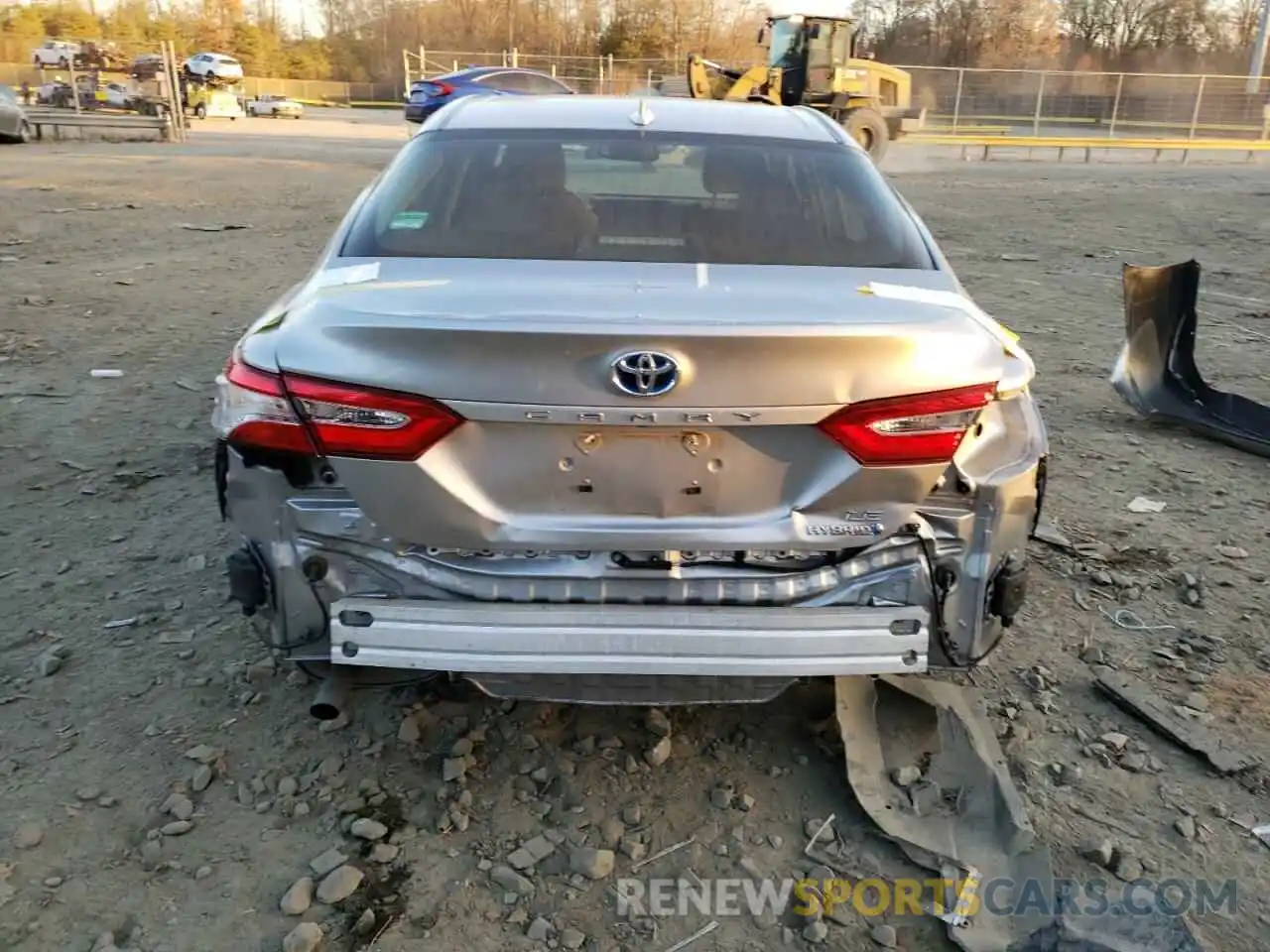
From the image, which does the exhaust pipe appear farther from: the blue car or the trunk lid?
the blue car

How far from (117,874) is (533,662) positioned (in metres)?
1.14

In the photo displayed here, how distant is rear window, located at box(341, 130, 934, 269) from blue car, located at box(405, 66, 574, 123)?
75.3ft

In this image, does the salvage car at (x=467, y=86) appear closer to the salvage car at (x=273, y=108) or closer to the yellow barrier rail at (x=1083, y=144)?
the yellow barrier rail at (x=1083, y=144)

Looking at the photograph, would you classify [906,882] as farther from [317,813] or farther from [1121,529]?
[1121,529]

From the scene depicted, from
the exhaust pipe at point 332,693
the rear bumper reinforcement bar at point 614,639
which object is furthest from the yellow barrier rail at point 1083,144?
the exhaust pipe at point 332,693

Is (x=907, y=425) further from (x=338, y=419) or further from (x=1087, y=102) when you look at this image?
(x=1087, y=102)

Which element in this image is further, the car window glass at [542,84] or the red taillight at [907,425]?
the car window glass at [542,84]

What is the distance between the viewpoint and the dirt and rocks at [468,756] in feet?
7.92

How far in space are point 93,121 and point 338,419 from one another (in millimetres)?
25929

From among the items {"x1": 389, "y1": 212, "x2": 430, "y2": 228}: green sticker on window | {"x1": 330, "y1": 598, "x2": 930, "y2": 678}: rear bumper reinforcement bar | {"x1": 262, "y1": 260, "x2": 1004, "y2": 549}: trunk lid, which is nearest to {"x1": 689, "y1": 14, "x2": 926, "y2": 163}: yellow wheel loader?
{"x1": 389, "y1": 212, "x2": 430, "y2": 228}: green sticker on window

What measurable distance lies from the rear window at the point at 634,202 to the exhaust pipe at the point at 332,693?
113cm

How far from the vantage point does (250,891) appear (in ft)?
8.02

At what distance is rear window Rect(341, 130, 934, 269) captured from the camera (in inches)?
115


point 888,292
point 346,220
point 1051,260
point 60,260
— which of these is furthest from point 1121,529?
point 60,260
